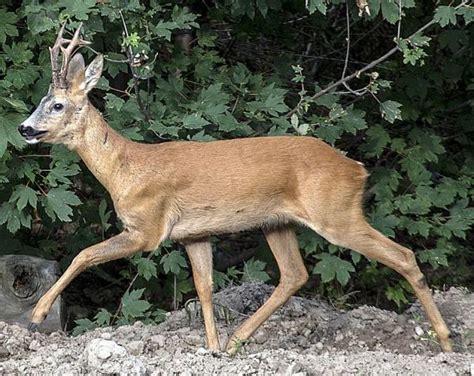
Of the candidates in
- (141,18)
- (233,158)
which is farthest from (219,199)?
(141,18)

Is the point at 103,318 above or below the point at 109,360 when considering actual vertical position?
below

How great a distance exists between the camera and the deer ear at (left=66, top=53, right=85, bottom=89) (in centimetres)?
795

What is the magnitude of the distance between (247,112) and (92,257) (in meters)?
2.12

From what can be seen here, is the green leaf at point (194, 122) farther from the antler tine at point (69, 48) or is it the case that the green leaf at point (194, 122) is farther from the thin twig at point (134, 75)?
the antler tine at point (69, 48)

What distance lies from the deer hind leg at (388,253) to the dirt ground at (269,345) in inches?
6.7

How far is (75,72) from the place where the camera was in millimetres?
7988

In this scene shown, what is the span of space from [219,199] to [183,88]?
5.72 feet

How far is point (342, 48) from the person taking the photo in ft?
39.3

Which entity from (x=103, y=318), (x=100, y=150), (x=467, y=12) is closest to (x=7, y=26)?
(x=100, y=150)

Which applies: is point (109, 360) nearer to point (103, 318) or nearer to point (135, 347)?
point (135, 347)

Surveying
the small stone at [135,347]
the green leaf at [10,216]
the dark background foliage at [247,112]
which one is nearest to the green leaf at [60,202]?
the dark background foliage at [247,112]

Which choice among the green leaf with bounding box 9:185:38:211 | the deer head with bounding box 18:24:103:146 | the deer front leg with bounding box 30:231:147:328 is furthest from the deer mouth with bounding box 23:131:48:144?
the green leaf with bounding box 9:185:38:211

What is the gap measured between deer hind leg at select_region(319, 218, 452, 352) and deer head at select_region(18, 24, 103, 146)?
1.77 meters

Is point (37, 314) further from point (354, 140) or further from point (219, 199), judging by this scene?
point (354, 140)
